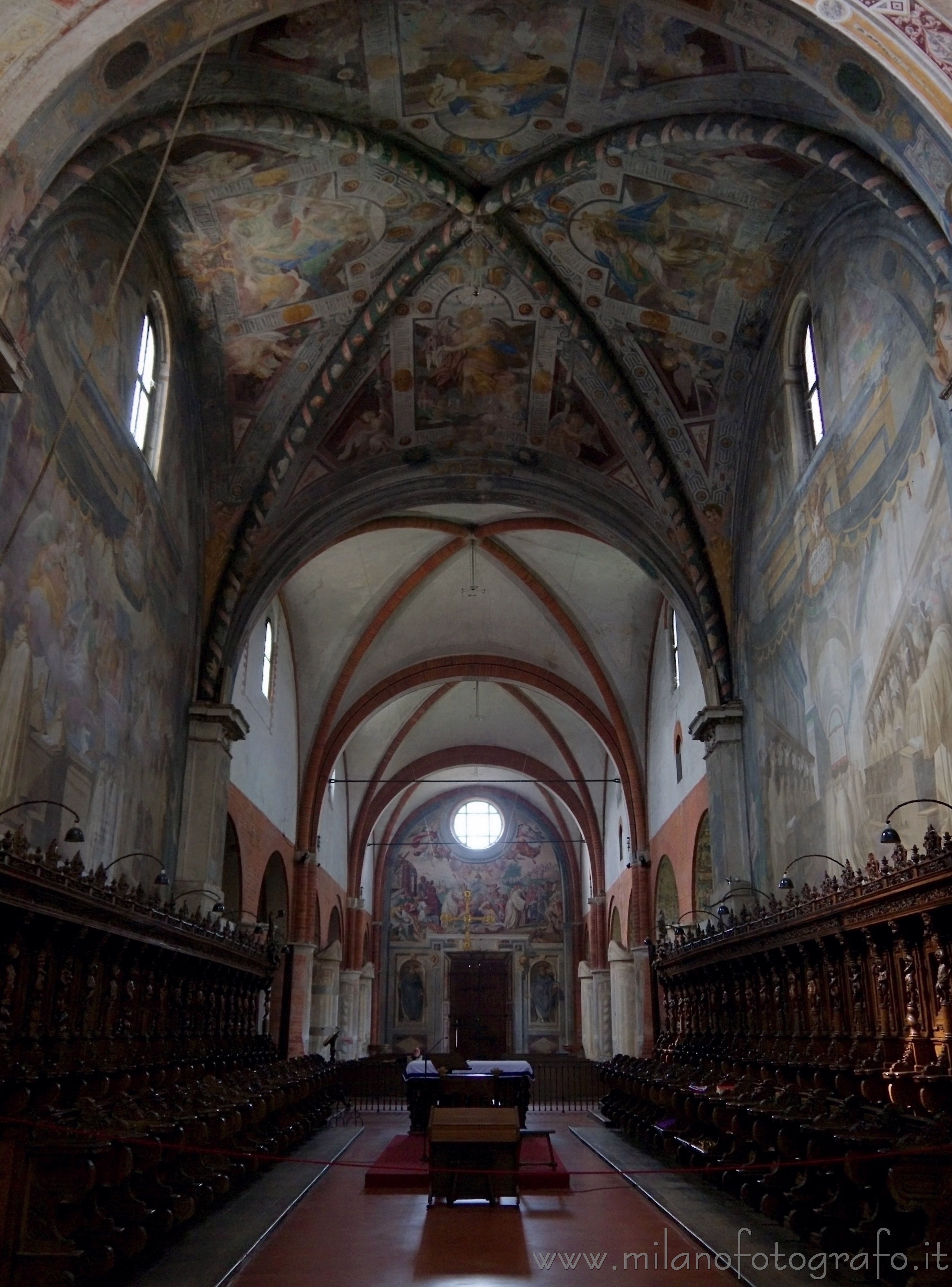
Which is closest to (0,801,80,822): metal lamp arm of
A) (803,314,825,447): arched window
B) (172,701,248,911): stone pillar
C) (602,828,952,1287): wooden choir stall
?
(172,701,248,911): stone pillar

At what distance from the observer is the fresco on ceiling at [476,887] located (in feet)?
111

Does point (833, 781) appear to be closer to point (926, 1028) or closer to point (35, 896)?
point (926, 1028)

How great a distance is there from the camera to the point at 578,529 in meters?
19.1

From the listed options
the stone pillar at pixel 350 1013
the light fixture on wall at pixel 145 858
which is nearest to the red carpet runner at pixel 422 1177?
the light fixture on wall at pixel 145 858

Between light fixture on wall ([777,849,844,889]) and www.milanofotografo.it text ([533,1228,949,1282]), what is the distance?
11.6 ft

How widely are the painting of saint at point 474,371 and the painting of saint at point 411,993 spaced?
22.3m

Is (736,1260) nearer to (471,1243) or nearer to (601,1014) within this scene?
(471,1243)

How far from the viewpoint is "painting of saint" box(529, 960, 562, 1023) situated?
32875 mm

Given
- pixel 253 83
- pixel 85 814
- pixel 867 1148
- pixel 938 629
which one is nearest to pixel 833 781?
pixel 938 629

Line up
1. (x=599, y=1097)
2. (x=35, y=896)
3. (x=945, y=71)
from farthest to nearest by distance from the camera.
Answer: (x=599, y=1097) < (x=35, y=896) < (x=945, y=71)

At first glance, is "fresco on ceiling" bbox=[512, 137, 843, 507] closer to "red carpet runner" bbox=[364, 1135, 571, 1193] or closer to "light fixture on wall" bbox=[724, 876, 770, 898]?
"light fixture on wall" bbox=[724, 876, 770, 898]

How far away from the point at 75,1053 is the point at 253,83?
8974 mm

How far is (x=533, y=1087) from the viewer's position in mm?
21531

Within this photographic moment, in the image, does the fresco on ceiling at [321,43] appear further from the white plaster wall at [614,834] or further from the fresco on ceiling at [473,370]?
the white plaster wall at [614,834]
